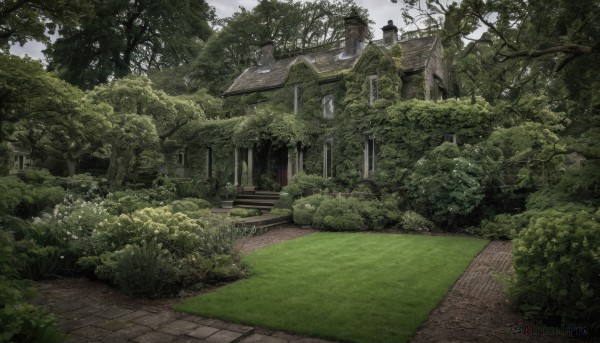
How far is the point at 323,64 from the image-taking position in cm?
2180

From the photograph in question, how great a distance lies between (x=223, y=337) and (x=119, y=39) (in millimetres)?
28225

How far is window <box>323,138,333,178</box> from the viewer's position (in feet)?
63.4

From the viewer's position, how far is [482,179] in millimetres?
12383

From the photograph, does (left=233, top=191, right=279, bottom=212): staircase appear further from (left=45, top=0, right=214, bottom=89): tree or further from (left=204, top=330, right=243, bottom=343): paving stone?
(left=45, top=0, right=214, bottom=89): tree

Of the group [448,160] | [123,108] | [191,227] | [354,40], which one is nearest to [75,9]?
[191,227]

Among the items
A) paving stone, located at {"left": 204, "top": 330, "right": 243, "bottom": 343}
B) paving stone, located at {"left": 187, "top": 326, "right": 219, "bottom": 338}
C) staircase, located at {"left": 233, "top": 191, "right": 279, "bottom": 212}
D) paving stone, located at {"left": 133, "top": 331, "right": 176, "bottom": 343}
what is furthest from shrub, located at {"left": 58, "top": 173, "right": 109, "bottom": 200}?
paving stone, located at {"left": 204, "top": 330, "right": 243, "bottom": 343}

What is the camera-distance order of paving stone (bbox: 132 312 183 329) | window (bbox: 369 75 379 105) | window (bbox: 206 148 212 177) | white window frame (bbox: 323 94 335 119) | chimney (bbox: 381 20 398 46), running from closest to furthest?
paving stone (bbox: 132 312 183 329) → window (bbox: 369 75 379 105) → white window frame (bbox: 323 94 335 119) → chimney (bbox: 381 20 398 46) → window (bbox: 206 148 212 177)

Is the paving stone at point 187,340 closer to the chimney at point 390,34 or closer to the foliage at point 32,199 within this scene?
the foliage at point 32,199

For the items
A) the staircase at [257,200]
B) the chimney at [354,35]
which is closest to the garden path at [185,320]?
the staircase at [257,200]

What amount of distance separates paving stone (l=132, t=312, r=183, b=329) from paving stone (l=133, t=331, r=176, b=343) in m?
0.23

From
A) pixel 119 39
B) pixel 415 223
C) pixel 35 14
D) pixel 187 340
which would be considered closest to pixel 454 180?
pixel 415 223

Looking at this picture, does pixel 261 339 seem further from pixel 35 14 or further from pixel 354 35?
pixel 354 35

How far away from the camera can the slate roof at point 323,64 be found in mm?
18641

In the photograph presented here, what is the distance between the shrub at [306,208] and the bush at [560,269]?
29.1 ft
